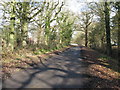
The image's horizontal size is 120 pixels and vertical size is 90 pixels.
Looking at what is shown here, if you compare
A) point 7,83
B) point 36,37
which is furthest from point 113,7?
point 7,83

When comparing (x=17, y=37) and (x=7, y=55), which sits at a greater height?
(x=17, y=37)

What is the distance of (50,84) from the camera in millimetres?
5324

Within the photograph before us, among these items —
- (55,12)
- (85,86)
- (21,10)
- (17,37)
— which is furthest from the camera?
(55,12)

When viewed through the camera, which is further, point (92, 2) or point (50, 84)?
point (92, 2)

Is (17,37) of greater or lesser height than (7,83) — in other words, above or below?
above

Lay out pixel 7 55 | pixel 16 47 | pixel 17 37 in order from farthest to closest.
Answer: pixel 17 37 → pixel 16 47 → pixel 7 55

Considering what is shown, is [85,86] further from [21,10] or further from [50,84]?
[21,10]

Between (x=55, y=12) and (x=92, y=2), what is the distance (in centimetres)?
938

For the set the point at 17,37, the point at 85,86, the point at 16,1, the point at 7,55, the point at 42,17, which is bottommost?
the point at 85,86

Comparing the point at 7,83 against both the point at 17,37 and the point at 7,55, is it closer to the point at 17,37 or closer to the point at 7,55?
the point at 7,55

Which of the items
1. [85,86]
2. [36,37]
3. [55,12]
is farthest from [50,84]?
[55,12]

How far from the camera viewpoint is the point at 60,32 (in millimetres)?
30125

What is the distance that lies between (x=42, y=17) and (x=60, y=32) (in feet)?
36.1

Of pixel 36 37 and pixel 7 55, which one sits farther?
pixel 36 37
